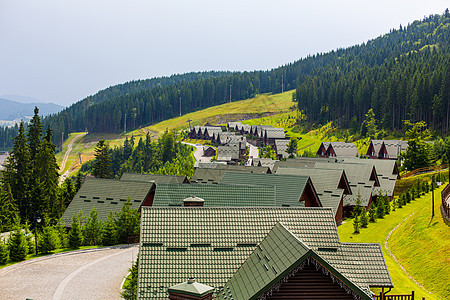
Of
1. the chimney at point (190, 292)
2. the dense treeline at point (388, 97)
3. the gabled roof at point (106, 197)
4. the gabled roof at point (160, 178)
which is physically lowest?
the gabled roof at point (106, 197)

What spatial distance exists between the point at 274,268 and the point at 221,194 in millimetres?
18460

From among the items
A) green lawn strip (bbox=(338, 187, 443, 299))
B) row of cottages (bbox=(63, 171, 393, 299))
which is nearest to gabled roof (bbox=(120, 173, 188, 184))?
green lawn strip (bbox=(338, 187, 443, 299))

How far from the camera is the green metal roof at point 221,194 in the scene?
31.6 m

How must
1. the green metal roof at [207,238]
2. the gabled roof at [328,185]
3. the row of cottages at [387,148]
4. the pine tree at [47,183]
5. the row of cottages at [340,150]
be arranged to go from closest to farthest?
1. the green metal roof at [207,238]
2. the gabled roof at [328,185]
3. the pine tree at [47,183]
4. the row of cottages at [387,148]
5. the row of cottages at [340,150]

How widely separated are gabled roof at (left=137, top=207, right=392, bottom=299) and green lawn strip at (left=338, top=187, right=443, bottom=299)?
466 inches

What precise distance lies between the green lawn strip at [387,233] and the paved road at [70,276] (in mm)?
17745

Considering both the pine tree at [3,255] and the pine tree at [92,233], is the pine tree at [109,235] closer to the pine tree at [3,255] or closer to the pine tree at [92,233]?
the pine tree at [92,233]

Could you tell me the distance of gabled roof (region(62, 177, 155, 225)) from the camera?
44.4m

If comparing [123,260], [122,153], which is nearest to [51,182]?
[123,260]

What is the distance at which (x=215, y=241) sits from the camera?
16875 millimetres

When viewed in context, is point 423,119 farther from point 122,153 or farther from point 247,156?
point 122,153

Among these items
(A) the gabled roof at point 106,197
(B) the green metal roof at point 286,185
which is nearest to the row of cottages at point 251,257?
(B) the green metal roof at point 286,185

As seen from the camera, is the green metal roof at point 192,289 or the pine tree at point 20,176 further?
the pine tree at point 20,176

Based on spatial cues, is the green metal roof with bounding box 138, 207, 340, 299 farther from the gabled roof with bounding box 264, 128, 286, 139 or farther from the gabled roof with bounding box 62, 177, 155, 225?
the gabled roof with bounding box 264, 128, 286, 139
